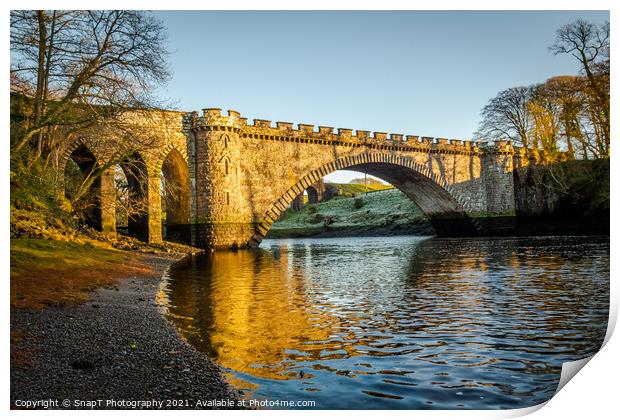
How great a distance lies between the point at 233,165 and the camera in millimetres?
33219

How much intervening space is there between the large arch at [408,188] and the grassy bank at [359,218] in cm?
768

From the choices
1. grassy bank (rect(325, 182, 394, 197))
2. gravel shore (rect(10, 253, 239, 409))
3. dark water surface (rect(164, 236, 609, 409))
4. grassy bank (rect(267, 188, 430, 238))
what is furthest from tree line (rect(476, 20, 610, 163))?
grassy bank (rect(325, 182, 394, 197))

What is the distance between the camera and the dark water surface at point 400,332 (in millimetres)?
5703

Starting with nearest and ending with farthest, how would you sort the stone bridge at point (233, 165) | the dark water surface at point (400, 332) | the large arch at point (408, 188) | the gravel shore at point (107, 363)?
the gravel shore at point (107, 363) → the dark water surface at point (400, 332) → the stone bridge at point (233, 165) → the large arch at point (408, 188)

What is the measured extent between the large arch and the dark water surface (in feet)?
67.1

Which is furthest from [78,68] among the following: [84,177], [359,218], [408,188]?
[359,218]

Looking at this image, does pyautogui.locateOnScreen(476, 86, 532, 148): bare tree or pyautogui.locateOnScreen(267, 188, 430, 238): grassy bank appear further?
pyautogui.locateOnScreen(267, 188, 430, 238): grassy bank

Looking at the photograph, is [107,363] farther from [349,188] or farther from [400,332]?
[349,188]

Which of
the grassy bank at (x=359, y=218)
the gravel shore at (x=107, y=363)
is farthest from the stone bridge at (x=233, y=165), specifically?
the gravel shore at (x=107, y=363)

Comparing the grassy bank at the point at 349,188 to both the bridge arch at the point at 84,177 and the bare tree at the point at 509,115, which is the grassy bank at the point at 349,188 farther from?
the bridge arch at the point at 84,177

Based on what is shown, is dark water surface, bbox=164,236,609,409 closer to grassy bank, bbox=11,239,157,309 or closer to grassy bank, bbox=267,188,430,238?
grassy bank, bbox=11,239,157,309

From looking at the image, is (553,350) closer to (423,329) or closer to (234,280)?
(423,329)

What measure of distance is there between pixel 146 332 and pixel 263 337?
1665mm

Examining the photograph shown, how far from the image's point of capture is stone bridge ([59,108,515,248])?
3072cm
